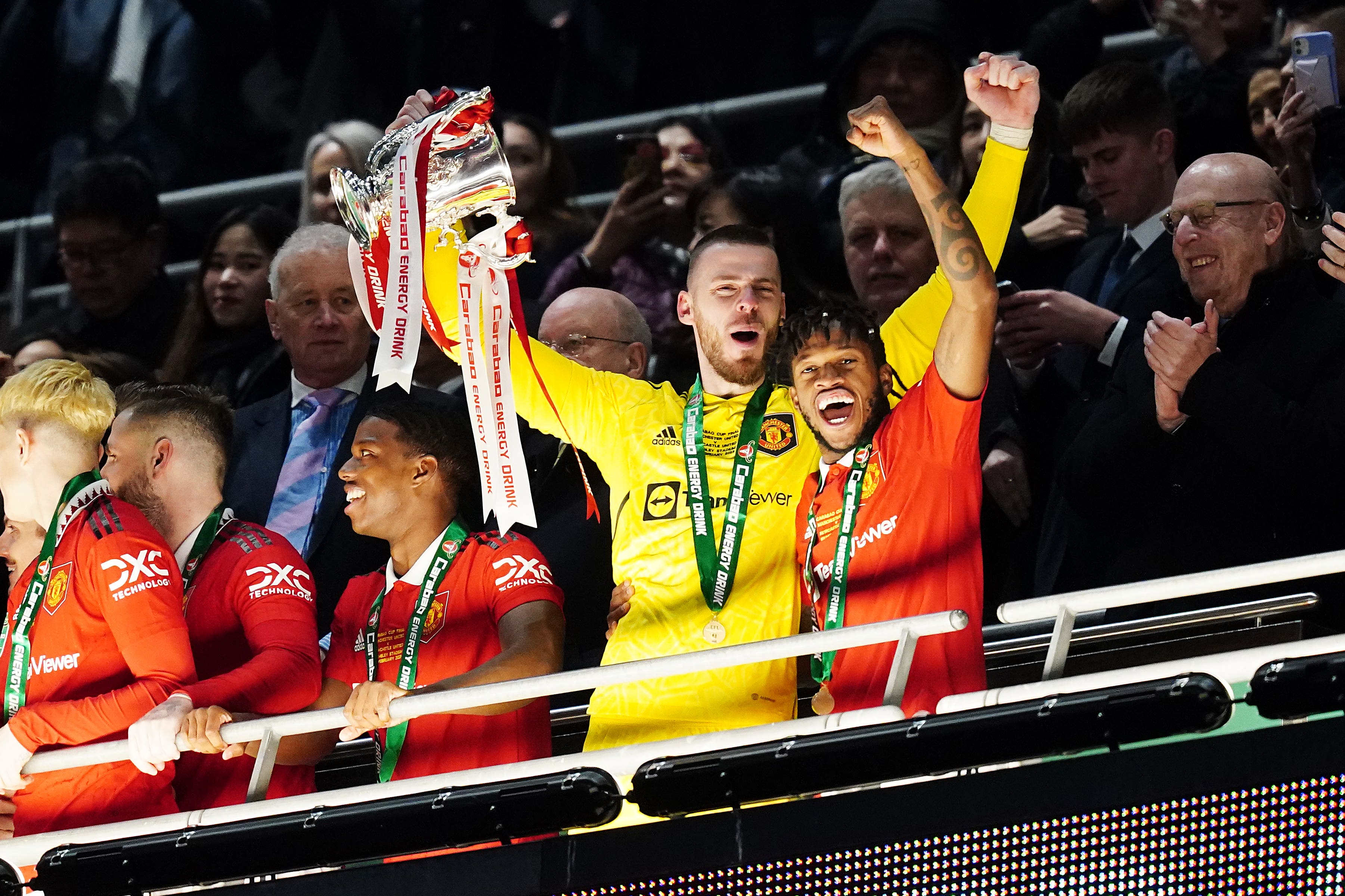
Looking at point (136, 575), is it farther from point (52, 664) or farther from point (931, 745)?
point (931, 745)

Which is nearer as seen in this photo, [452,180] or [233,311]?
[452,180]

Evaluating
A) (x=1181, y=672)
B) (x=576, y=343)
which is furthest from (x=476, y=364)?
(x=1181, y=672)

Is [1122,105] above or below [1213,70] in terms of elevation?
below

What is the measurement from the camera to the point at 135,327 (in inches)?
262

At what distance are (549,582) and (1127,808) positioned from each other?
144cm

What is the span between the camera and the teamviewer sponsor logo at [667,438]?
4.54 meters

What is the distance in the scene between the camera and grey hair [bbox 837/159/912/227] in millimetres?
5410

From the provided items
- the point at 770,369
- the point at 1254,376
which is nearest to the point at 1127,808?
the point at 1254,376

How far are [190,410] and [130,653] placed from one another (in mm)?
776

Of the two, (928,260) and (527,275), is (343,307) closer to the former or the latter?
(527,275)

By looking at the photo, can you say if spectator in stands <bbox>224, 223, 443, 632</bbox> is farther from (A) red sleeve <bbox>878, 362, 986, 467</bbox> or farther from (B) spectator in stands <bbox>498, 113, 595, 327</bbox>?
(A) red sleeve <bbox>878, 362, 986, 467</bbox>

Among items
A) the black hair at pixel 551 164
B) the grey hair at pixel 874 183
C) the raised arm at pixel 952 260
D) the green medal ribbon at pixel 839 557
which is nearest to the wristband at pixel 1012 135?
the raised arm at pixel 952 260

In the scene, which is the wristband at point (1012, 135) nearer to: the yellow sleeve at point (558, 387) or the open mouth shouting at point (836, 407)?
the open mouth shouting at point (836, 407)

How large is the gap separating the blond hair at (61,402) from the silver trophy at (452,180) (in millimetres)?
724
